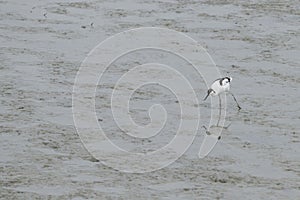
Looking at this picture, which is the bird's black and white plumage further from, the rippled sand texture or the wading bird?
the rippled sand texture

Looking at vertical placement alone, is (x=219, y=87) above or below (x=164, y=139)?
above

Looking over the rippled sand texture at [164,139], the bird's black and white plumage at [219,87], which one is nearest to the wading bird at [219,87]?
the bird's black and white plumage at [219,87]

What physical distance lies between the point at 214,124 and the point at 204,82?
1.65 metres

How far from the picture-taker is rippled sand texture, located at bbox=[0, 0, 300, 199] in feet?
27.7

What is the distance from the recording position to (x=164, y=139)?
973cm

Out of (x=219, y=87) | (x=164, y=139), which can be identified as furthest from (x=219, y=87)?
(x=164, y=139)

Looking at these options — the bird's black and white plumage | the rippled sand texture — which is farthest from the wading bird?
the rippled sand texture

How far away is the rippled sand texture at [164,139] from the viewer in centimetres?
845

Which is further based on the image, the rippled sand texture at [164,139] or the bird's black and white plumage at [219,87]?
the bird's black and white plumage at [219,87]

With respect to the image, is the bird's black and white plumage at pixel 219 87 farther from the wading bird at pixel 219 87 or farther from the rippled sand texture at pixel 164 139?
the rippled sand texture at pixel 164 139

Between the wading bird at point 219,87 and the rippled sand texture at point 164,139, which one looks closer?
the rippled sand texture at point 164,139

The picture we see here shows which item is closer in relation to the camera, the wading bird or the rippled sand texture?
the rippled sand texture

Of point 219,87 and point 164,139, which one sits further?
point 219,87

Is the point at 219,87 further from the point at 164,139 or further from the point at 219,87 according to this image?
the point at 164,139
